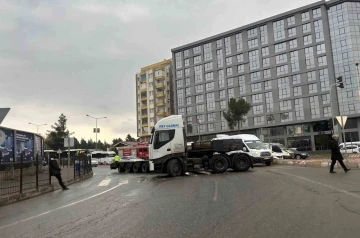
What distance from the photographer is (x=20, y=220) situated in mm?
8508

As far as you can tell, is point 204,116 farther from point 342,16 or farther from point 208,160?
point 208,160

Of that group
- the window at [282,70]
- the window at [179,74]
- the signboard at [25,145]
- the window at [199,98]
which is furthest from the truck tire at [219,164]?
the window at [179,74]

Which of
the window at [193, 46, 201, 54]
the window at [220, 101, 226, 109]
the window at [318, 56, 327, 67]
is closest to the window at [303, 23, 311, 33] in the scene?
the window at [318, 56, 327, 67]

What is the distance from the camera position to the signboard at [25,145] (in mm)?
22753

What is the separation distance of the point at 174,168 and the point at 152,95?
87337 millimetres

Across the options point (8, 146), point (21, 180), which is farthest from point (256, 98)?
point (21, 180)

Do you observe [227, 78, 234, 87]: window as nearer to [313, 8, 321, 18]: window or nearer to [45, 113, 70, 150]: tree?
[313, 8, 321, 18]: window

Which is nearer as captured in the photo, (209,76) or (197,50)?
(209,76)

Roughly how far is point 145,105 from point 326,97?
55.8 metres

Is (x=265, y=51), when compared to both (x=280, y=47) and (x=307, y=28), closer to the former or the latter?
(x=280, y=47)

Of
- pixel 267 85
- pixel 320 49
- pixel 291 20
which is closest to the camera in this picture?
pixel 320 49

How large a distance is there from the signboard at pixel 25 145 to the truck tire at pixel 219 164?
12173 millimetres

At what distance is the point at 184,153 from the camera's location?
2100 cm

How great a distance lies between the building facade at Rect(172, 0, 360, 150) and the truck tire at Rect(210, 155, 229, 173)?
4958 cm
